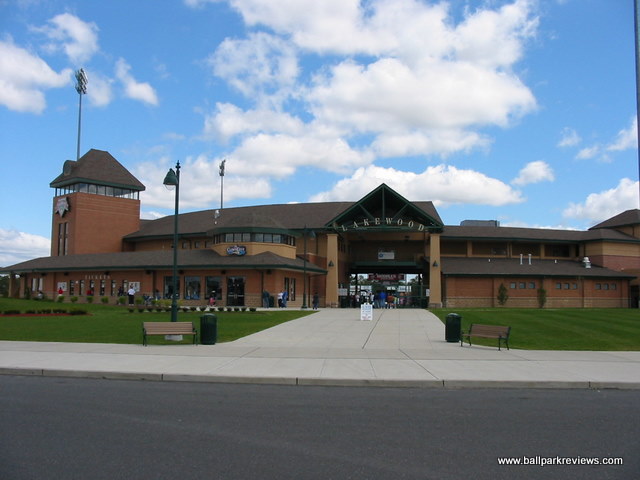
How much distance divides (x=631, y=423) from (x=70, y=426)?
807 centimetres

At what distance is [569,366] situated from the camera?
14039 millimetres

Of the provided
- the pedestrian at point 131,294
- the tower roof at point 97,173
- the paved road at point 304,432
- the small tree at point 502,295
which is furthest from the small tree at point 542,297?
the tower roof at point 97,173

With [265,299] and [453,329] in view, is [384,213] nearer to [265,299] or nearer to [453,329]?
[265,299]

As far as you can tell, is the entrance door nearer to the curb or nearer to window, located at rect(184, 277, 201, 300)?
window, located at rect(184, 277, 201, 300)

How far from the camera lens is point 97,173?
64000mm

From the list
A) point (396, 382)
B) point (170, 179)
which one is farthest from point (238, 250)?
point (396, 382)

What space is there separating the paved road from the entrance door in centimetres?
3425

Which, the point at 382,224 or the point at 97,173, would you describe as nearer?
the point at 382,224

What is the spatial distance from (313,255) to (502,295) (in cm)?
1729

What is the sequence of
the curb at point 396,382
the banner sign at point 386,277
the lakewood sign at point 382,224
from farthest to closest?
the banner sign at point 386,277, the lakewood sign at point 382,224, the curb at point 396,382

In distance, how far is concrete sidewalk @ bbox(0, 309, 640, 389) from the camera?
1209 centimetres

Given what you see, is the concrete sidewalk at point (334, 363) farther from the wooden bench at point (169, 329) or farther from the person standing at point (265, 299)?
the person standing at point (265, 299)

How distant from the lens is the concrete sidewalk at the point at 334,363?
12.1 metres

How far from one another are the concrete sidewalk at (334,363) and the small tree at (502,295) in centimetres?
3385
